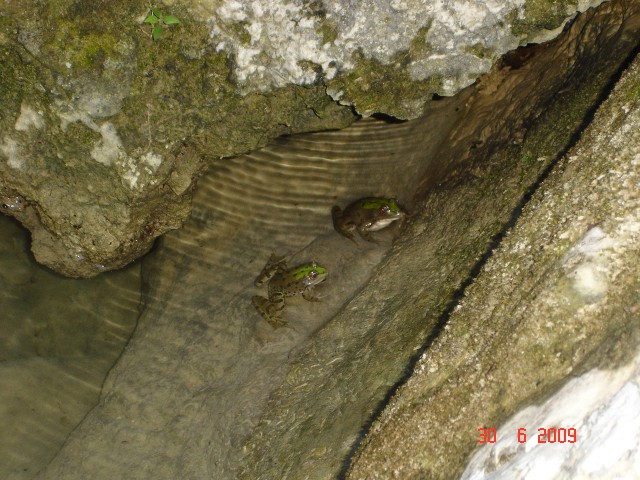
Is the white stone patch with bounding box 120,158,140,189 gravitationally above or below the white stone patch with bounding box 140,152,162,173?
below

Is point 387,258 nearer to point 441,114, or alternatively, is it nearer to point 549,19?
point 441,114

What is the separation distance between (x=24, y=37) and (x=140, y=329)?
287 centimetres

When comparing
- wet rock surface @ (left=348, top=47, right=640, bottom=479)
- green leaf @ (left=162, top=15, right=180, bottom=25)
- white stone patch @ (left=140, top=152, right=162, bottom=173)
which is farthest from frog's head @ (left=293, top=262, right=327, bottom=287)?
green leaf @ (left=162, top=15, right=180, bottom=25)

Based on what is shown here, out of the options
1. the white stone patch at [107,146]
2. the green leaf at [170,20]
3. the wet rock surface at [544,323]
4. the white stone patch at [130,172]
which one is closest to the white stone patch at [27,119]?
the white stone patch at [107,146]

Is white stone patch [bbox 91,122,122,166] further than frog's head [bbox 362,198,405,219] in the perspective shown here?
No

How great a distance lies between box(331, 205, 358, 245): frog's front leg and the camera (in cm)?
557

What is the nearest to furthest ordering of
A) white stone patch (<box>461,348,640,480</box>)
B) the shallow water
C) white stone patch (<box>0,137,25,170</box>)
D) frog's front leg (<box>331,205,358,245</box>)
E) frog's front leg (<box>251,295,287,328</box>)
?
white stone patch (<box>461,348,640,480</box>)
white stone patch (<box>0,137,25,170</box>)
the shallow water
frog's front leg (<box>251,295,287,328</box>)
frog's front leg (<box>331,205,358,245</box>)

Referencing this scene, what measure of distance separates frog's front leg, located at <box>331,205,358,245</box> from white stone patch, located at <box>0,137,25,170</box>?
285 cm

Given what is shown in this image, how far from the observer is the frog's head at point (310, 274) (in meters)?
5.26

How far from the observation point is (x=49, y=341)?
A: 18.2 ft

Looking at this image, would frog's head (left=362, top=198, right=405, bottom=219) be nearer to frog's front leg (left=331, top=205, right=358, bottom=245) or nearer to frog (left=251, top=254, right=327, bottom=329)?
frog's front leg (left=331, top=205, right=358, bottom=245)

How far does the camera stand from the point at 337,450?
3693 millimetres

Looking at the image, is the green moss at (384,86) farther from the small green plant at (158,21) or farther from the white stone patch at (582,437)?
the white stone patch at (582,437)

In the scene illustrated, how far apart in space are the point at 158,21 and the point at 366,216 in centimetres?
259
